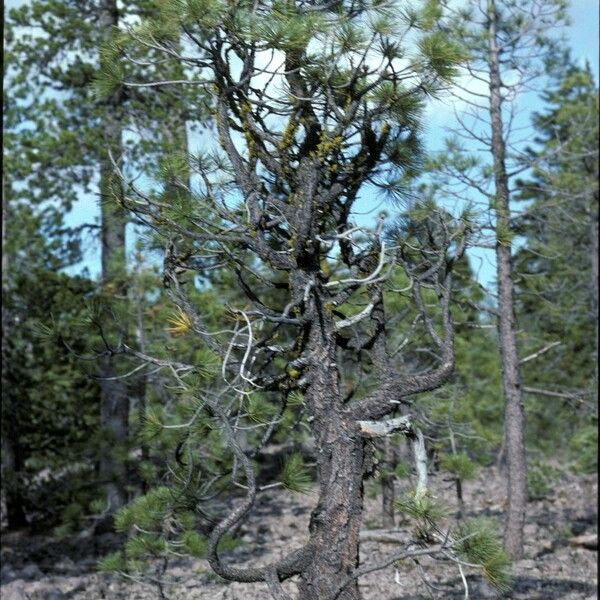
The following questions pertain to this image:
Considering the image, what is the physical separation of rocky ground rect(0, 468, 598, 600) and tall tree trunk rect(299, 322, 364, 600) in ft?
2.65

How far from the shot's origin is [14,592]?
280 inches

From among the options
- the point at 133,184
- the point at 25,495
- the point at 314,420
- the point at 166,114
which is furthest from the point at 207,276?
the point at 314,420

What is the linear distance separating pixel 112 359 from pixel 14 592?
334 centimetres

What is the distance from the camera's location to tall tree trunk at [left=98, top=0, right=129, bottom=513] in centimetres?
930

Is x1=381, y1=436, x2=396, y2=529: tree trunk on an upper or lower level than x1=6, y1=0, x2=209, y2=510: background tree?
lower

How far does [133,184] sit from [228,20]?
1.05 metres

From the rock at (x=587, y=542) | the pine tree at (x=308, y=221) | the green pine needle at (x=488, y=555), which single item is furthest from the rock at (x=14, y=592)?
the rock at (x=587, y=542)

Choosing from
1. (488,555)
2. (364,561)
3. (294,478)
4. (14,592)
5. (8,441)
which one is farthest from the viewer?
(8,441)

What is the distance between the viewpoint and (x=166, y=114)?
11250 millimetres

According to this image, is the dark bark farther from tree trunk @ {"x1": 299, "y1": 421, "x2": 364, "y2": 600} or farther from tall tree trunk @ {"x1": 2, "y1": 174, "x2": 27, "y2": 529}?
tree trunk @ {"x1": 299, "y1": 421, "x2": 364, "y2": 600}

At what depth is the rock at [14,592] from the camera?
23.0ft

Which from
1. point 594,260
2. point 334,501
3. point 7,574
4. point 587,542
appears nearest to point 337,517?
point 334,501

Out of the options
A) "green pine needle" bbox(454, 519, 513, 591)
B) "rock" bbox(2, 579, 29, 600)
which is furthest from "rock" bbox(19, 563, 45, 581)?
"green pine needle" bbox(454, 519, 513, 591)

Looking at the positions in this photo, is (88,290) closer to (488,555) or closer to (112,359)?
(112,359)
